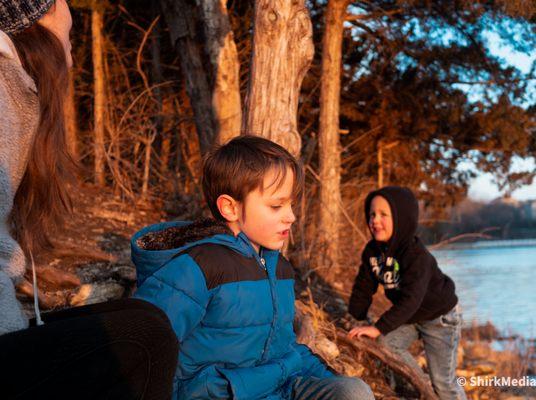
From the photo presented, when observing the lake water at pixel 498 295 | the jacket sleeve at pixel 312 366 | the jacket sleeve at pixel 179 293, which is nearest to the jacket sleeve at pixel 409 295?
the jacket sleeve at pixel 312 366

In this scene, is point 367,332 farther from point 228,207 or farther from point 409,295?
point 228,207

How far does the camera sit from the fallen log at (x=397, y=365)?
3.69 metres

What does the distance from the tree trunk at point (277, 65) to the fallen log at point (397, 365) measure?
1.36 m

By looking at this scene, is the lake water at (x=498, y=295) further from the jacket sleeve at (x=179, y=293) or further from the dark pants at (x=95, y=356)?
the dark pants at (x=95, y=356)

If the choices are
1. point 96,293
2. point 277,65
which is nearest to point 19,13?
point 96,293

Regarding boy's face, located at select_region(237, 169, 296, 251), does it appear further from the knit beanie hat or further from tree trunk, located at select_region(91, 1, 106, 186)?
tree trunk, located at select_region(91, 1, 106, 186)

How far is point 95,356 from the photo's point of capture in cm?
128

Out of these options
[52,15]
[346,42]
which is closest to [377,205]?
[52,15]

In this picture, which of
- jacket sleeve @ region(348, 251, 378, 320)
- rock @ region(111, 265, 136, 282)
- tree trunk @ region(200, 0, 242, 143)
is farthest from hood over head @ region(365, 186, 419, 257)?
tree trunk @ region(200, 0, 242, 143)

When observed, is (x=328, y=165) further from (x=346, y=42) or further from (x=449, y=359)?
(x=449, y=359)

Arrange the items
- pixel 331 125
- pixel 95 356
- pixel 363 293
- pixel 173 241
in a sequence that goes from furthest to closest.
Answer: pixel 331 125, pixel 363 293, pixel 173 241, pixel 95 356

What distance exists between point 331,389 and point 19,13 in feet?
5.23

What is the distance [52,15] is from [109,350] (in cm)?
112

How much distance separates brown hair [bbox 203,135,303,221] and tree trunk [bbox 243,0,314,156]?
1.40 meters
